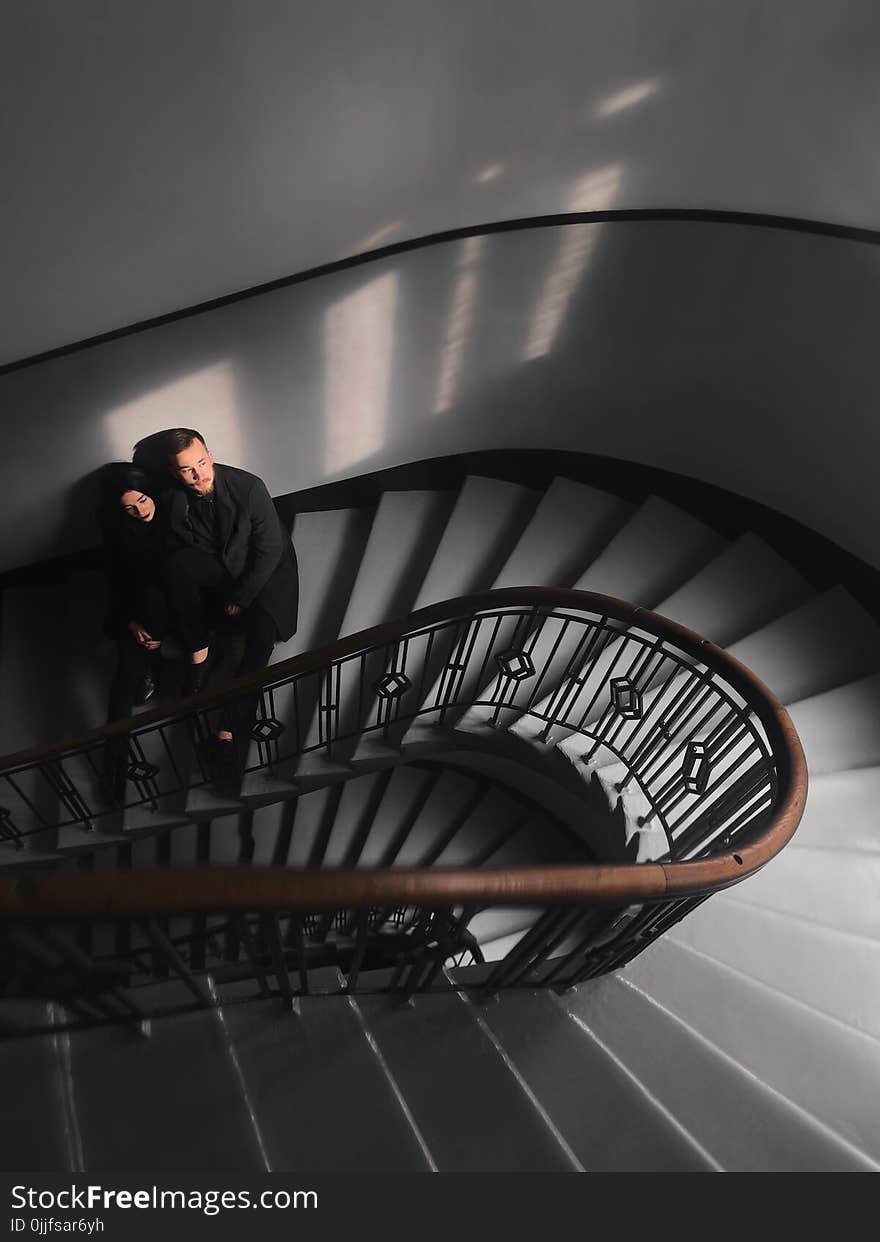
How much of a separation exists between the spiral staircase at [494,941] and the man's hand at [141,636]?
535mm

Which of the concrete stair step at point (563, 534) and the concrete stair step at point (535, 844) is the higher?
the concrete stair step at point (563, 534)

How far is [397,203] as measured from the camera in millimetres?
3779

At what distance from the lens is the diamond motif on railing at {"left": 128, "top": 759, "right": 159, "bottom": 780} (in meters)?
3.92

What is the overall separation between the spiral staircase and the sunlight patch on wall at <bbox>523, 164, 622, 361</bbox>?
3.36 feet

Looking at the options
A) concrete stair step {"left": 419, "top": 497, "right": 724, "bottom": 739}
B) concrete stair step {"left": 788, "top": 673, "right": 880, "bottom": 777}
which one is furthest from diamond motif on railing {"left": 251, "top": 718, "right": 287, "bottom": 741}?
concrete stair step {"left": 788, "top": 673, "right": 880, "bottom": 777}

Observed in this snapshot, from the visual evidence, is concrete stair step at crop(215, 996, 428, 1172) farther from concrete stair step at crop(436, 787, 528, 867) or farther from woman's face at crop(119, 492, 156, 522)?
concrete stair step at crop(436, 787, 528, 867)

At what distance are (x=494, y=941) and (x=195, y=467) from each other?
157 inches

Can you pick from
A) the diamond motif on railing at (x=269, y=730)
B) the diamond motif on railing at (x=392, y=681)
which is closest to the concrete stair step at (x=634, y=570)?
the diamond motif on railing at (x=392, y=681)

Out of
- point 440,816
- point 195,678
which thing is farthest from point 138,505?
point 440,816

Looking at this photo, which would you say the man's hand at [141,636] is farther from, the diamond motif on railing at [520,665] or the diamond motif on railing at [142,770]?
the diamond motif on railing at [520,665]

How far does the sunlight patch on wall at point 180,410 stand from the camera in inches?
164

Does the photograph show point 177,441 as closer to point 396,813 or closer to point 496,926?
point 396,813

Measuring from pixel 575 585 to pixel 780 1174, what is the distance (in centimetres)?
307

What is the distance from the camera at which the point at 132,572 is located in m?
4.12
